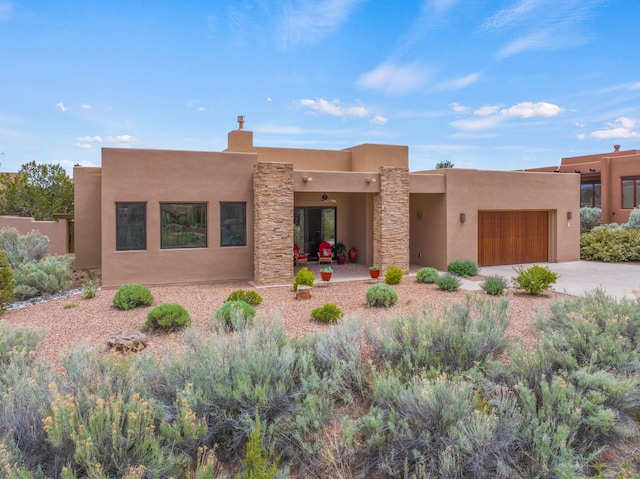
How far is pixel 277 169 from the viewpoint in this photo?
1280 centimetres

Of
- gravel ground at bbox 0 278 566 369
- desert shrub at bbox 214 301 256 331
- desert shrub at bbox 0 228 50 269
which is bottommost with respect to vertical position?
gravel ground at bbox 0 278 566 369

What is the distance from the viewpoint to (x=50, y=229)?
60.0 feet

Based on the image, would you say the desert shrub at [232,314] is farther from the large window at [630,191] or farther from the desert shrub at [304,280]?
the large window at [630,191]

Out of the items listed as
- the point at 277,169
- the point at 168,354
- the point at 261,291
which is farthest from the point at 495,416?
the point at 277,169

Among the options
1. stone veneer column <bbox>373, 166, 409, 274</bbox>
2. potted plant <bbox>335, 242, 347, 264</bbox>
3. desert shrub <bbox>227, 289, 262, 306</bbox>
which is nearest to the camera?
desert shrub <bbox>227, 289, 262, 306</bbox>

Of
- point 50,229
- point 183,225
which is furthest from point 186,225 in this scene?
point 50,229

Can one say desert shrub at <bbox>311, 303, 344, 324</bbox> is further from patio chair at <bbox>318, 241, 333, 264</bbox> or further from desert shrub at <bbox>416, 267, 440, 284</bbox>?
patio chair at <bbox>318, 241, 333, 264</bbox>

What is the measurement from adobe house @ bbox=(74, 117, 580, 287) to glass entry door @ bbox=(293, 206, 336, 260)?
0.15ft

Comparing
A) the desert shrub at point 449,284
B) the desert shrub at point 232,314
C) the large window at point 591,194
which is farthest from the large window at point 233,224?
the large window at point 591,194

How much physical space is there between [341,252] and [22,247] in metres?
11.5

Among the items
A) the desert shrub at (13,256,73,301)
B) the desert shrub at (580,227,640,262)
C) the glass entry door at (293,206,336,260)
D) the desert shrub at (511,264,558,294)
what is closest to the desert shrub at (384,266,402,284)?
the desert shrub at (511,264,558,294)

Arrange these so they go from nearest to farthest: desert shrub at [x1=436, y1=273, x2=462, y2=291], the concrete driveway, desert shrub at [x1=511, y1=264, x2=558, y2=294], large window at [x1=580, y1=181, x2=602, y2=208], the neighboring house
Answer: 1. desert shrub at [x1=511, y1=264, x2=558, y2=294]
2. desert shrub at [x1=436, y1=273, x2=462, y2=291]
3. the concrete driveway
4. the neighboring house
5. large window at [x1=580, y1=181, x2=602, y2=208]

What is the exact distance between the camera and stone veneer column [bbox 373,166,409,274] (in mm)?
14172

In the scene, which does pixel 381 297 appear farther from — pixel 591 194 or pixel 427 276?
pixel 591 194
